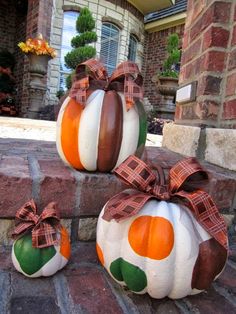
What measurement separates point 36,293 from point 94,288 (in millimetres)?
142

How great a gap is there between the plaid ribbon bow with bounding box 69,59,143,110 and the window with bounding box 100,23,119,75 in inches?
303

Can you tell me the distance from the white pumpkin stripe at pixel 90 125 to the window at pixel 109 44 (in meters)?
7.78

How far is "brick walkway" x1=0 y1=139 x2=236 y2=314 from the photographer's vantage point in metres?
0.74

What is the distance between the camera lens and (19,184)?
931 mm

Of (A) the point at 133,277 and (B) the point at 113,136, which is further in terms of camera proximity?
(B) the point at 113,136

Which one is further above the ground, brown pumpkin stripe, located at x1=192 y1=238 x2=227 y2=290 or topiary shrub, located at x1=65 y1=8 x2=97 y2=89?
topiary shrub, located at x1=65 y1=8 x2=97 y2=89

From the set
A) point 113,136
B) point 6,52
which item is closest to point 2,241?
point 113,136

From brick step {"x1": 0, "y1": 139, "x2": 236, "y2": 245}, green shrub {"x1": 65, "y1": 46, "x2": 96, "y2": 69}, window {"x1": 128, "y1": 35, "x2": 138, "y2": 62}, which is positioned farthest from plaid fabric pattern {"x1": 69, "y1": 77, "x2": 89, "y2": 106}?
window {"x1": 128, "y1": 35, "x2": 138, "y2": 62}

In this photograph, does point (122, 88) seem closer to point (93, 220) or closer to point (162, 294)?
point (93, 220)

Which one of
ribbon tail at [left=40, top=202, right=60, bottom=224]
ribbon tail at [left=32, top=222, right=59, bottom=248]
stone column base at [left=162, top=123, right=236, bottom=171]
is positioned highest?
stone column base at [left=162, top=123, right=236, bottom=171]

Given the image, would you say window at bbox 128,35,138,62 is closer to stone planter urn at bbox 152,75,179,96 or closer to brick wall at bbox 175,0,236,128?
stone planter urn at bbox 152,75,179,96

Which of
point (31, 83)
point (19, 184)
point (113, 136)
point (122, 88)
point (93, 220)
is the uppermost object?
point (31, 83)

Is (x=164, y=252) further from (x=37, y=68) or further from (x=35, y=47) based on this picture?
(x=37, y=68)

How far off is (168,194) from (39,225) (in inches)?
13.1
